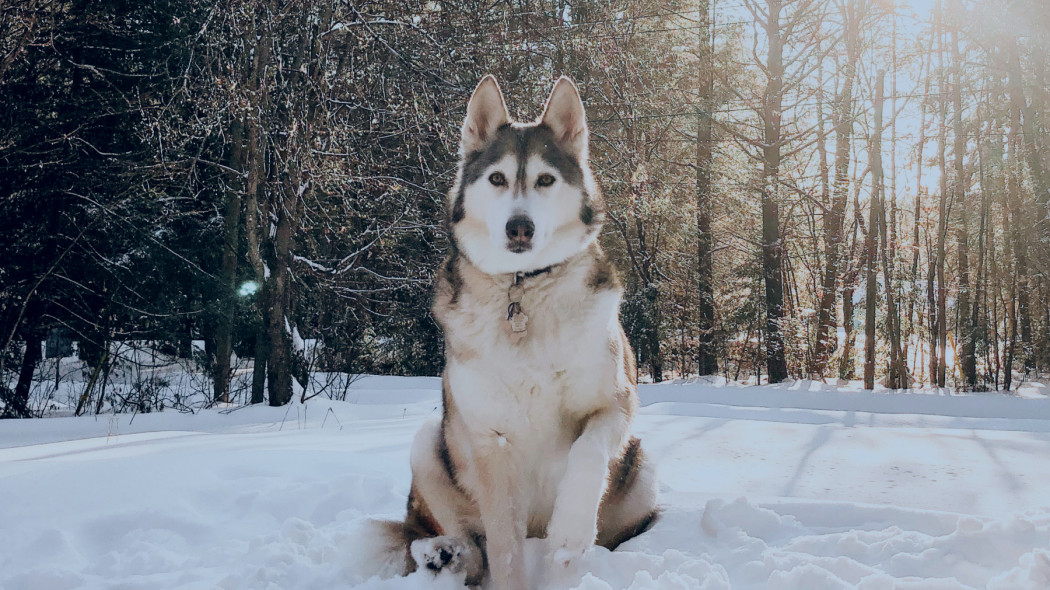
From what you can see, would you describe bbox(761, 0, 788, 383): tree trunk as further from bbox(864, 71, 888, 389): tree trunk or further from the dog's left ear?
the dog's left ear

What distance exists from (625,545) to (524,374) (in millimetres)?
927

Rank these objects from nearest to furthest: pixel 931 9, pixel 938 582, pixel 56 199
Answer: pixel 938 582 → pixel 56 199 → pixel 931 9

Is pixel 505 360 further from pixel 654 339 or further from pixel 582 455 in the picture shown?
pixel 654 339

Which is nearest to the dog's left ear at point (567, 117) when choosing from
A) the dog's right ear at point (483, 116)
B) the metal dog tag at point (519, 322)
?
the dog's right ear at point (483, 116)

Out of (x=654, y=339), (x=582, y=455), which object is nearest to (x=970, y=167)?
(x=654, y=339)

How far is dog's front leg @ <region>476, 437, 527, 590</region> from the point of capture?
2686 mm

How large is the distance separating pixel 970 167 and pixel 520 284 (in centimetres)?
1788

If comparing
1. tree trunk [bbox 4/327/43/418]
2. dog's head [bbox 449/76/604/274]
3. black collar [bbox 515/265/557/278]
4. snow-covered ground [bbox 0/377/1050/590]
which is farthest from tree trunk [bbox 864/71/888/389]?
tree trunk [bbox 4/327/43/418]

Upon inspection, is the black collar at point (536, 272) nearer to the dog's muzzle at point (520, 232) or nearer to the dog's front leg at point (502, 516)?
the dog's muzzle at point (520, 232)

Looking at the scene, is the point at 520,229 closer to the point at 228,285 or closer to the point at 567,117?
the point at 567,117

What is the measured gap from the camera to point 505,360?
2695 millimetres

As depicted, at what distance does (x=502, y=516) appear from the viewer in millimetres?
2715

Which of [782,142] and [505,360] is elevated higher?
[782,142]

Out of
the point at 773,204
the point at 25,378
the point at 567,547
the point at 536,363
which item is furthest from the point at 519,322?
the point at 773,204
